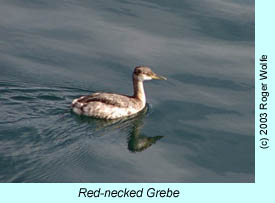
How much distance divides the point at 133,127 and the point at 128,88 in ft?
7.88

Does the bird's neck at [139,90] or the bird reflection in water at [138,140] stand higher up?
the bird's neck at [139,90]

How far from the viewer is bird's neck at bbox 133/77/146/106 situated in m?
17.7

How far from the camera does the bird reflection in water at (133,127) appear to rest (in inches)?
622

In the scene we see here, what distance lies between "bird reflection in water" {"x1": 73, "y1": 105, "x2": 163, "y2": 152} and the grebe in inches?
6.4

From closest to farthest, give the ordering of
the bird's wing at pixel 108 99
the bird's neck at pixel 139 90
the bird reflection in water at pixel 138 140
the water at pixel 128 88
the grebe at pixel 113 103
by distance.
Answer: the water at pixel 128 88 < the bird reflection in water at pixel 138 140 < the grebe at pixel 113 103 < the bird's wing at pixel 108 99 < the bird's neck at pixel 139 90

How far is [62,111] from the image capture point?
54.7 ft

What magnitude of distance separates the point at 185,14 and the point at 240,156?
968 cm

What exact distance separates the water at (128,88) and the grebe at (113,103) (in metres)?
0.26

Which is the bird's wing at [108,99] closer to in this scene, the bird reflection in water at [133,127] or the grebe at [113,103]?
the grebe at [113,103]

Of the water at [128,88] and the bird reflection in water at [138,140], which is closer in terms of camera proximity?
the water at [128,88]

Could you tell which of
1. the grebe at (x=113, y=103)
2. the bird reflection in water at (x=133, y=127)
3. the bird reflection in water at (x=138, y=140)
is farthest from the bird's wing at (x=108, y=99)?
the bird reflection in water at (x=138, y=140)

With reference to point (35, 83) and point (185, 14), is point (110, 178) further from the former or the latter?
point (185, 14)

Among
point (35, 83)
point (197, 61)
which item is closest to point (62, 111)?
point (35, 83)

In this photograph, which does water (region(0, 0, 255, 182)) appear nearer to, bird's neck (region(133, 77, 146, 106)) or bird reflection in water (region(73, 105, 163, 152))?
bird reflection in water (region(73, 105, 163, 152))
